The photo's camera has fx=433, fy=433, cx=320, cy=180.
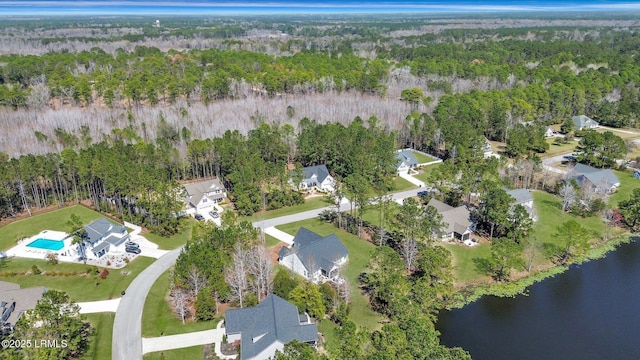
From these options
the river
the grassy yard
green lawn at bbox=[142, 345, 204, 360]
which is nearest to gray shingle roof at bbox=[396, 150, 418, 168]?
the grassy yard

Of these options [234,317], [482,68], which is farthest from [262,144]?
[482,68]

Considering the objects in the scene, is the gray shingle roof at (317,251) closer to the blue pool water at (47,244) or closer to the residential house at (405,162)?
the blue pool water at (47,244)

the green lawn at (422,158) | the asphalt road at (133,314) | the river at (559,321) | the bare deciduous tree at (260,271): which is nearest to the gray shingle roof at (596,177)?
the river at (559,321)

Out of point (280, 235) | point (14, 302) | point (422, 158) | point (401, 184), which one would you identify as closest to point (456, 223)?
point (401, 184)

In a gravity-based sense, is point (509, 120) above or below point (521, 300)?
above

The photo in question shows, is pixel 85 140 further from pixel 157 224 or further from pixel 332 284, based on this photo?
pixel 332 284

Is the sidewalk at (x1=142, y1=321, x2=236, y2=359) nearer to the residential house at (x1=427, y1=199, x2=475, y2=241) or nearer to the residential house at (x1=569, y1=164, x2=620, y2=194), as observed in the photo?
the residential house at (x1=427, y1=199, x2=475, y2=241)

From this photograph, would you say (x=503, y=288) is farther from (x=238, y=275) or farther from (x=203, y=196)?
(x=203, y=196)
